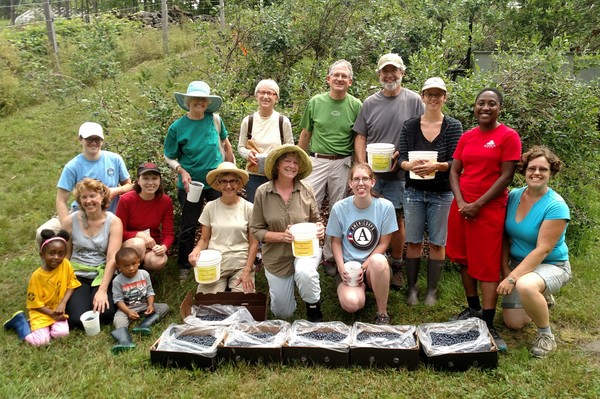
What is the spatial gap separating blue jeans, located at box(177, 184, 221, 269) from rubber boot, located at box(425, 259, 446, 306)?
2119mm

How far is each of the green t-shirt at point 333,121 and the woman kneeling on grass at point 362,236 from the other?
0.66 m

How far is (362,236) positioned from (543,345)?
1519mm

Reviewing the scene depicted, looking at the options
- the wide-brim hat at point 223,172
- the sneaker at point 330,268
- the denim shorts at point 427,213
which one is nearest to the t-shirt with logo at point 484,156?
the denim shorts at point 427,213

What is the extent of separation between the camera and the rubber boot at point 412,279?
434 cm

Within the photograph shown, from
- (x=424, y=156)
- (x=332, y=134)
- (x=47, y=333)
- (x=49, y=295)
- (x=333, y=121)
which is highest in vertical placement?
(x=333, y=121)

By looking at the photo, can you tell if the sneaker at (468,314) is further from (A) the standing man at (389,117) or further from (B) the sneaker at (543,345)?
(A) the standing man at (389,117)

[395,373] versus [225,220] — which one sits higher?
[225,220]

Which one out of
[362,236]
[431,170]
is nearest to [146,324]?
[362,236]

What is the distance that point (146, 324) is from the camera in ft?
13.3

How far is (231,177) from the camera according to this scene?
4254mm

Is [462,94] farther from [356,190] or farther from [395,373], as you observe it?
[395,373]

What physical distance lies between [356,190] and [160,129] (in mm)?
2956

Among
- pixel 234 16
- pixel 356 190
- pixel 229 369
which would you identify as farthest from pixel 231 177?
pixel 234 16

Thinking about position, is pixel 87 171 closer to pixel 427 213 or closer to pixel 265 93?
pixel 265 93
